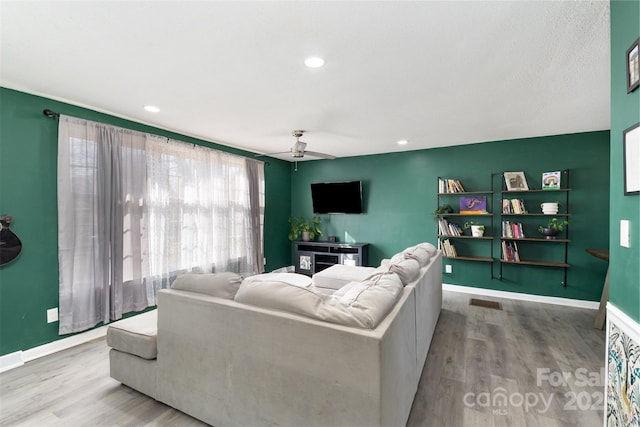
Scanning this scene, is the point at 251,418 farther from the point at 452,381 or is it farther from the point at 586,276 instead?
the point at 586,276

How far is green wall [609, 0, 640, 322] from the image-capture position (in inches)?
44.7

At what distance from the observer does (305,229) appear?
568cm

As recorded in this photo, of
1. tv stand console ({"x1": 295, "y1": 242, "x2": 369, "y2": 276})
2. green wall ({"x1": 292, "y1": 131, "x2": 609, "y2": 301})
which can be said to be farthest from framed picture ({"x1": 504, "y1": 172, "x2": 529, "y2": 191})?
tv stand console ({"x1": 295, "y1": 242, "x2": 369, "y2": 276})

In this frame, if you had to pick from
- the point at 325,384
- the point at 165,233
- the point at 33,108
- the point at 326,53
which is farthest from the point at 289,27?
the point at 165,233

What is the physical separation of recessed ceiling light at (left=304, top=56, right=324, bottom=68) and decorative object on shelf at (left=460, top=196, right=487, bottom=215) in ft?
11.4

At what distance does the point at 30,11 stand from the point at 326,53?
1.63 m

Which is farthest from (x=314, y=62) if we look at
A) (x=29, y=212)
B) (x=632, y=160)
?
(x=29, y=212)

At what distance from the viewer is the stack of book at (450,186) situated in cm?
450

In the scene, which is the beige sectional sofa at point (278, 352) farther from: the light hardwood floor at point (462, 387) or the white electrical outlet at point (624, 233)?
the white electrical outlet at point (624, 233)

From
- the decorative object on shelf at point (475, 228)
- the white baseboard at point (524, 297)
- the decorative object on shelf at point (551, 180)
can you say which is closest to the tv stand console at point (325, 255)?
the white baseboard at point (524, 297)

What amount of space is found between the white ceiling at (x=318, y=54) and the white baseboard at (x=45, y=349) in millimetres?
2317

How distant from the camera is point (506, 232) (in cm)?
414

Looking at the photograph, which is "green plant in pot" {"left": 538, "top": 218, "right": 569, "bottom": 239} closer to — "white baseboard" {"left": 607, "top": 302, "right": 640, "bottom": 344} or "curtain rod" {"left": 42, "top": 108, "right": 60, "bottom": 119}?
"white baseboard" {"left": 607, "top": 302, "right": 640, "bottom": 344}

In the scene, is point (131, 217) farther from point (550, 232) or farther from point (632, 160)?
point (550, 232)
